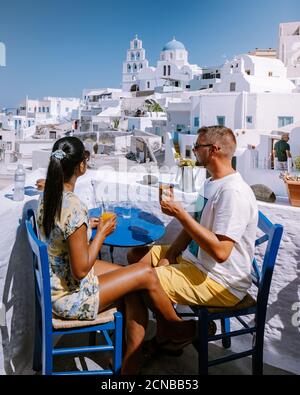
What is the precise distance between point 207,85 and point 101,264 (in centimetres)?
4277

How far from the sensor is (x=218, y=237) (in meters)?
1.83

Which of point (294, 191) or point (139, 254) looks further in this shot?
point (294, 191)

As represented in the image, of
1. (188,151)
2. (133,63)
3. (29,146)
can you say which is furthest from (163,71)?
(188,151)

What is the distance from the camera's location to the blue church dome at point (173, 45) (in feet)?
167

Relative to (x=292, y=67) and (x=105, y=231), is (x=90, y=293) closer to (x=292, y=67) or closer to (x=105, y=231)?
(x=105, y=231)

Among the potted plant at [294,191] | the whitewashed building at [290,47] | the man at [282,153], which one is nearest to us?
the potted plant at [294,191]

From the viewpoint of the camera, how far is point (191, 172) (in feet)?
9.37

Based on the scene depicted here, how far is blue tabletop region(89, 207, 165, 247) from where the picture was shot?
7.41 feet

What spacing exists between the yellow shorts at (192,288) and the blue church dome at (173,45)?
171 ft

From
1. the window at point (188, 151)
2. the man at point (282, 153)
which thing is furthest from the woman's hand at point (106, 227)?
the window at point (188, 151)

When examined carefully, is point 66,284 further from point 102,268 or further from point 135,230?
point 135,230

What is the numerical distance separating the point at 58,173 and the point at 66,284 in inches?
19.6

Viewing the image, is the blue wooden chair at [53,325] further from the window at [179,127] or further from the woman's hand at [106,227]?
the window at [179,127]
